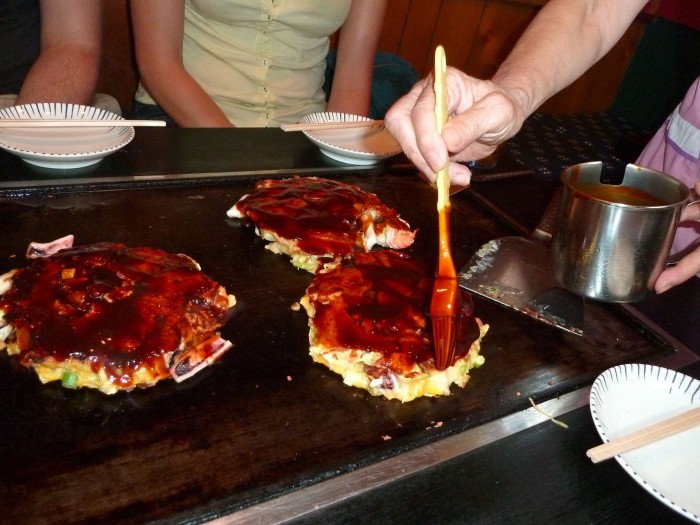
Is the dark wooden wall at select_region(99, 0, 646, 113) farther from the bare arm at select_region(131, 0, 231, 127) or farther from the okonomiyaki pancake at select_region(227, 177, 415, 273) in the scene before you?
the okonomiyaki pancake at select_region(227, 177, 415, 273)

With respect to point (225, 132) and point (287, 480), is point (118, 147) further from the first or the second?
point (287, 480)

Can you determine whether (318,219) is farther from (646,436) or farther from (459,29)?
(459,29)

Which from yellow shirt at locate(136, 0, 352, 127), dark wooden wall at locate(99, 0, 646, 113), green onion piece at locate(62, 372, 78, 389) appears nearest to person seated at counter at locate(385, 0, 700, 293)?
green onion piece at locate(62, 372, 78, 389)

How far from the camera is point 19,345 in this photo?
1.36 metres

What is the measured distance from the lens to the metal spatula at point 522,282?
6.02 feet

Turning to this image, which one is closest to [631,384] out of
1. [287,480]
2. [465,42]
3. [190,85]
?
[287,480]

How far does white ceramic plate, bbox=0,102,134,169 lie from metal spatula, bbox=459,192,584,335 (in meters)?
1.40

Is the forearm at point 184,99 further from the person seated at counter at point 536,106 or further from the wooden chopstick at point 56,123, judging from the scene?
the person seated at counter at point 536,106

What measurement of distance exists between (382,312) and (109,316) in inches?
29.4

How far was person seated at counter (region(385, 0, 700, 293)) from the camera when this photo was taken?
4.94 ft

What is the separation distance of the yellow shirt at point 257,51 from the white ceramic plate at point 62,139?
2.90 ft

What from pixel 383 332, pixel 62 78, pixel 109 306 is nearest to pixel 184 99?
pixel 62 78

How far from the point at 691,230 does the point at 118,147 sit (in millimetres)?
2337

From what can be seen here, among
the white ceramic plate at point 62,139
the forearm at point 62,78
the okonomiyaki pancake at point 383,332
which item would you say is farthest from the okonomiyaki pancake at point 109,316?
the forearm at point 62,78
